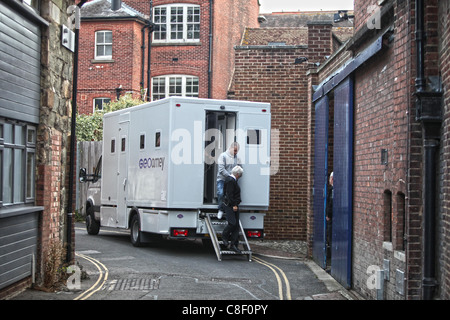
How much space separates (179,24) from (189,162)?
19493mm

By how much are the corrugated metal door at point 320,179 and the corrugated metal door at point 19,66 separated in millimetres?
5528

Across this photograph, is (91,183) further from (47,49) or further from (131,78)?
(131,78)

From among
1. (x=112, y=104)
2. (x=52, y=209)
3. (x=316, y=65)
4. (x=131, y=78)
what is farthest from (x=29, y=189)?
(x=131, y=78)

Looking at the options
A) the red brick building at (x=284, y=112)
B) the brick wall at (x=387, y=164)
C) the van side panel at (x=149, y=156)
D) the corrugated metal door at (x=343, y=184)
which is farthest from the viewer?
the red brick building at (x=284, y=112)

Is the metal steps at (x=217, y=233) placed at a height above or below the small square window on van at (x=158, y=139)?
below

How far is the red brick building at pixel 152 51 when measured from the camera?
30500 mm

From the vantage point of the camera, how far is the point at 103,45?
31.0 meters

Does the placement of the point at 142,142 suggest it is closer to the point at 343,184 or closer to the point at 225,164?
the point at 225,164

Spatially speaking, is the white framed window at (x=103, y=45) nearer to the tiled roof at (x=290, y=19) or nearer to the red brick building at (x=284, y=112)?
the tiled roof at (x=290, y=19)

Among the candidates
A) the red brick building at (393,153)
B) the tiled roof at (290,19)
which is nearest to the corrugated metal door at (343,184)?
the red brick building at (393,153)

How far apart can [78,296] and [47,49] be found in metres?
3.52

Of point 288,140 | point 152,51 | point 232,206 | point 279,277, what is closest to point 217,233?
point 232,206

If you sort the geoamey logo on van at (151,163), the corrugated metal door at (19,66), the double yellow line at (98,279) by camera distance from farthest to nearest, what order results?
the geoamey logo on van at (151,163), the double yellow line at (98,279), the corrugated metal door at (19,66)

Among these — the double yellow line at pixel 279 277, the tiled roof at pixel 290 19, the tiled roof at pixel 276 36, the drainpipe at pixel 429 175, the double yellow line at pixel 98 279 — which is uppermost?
the tiled roof at pixel 290 19
